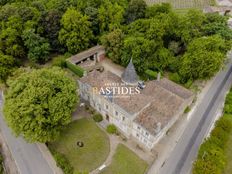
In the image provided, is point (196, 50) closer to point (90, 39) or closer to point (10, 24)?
point (90, 39)

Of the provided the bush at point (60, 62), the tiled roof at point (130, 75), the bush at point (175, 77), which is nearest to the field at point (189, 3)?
the bush at point (175, 77)

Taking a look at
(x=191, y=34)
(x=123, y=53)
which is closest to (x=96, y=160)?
(x=123, y=53)

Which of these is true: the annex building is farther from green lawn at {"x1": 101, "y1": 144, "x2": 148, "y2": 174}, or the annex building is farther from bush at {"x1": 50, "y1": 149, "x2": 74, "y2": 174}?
bush at {"x1": 50, "y1": 149, "x2": 74, "y2": 174}

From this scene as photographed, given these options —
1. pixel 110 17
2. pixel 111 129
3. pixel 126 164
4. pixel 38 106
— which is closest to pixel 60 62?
pixel 110 17

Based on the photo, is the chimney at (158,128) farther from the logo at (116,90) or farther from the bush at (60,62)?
the bush at (60,62)

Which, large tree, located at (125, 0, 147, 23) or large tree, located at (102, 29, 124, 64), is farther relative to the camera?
large tree, located at (125, 0, 147, 23)

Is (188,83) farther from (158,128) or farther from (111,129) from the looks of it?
(111,129)

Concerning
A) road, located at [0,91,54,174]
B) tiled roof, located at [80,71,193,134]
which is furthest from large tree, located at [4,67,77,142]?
tiled roof, located at [80,71,193,134]
